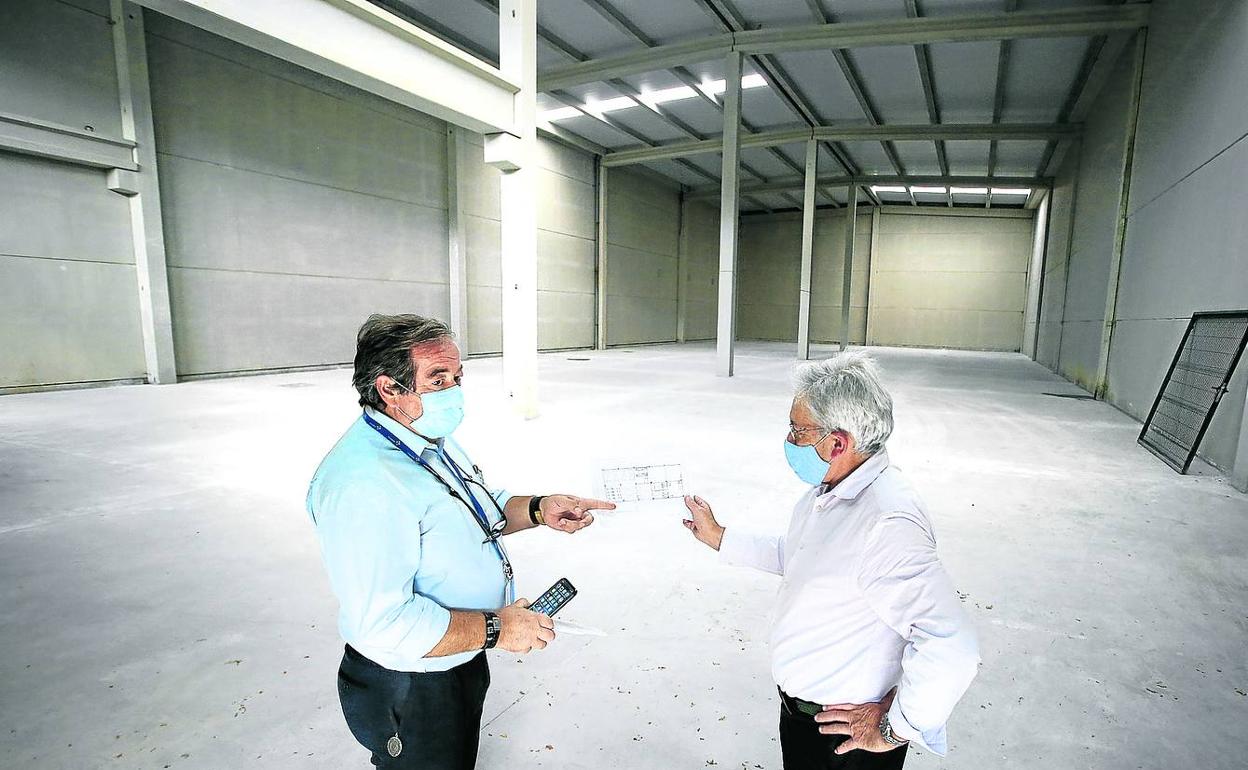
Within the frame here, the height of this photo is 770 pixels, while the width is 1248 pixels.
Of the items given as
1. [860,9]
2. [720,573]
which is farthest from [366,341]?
[860,9]

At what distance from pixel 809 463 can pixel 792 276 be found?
3088 centimetres

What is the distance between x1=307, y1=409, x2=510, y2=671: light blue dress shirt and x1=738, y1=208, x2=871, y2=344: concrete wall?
93.8 feet

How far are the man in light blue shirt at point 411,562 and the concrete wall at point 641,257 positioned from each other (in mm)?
20380

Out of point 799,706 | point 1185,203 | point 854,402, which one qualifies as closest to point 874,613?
point 799,706

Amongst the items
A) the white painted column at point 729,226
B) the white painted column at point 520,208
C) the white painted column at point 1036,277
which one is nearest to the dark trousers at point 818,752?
the white painted column at point 520,208

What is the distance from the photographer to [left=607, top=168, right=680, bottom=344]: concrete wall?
72.3 ft

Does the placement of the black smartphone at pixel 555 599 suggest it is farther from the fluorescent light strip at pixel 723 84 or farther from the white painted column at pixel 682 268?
the white painted column at pixel 682 268

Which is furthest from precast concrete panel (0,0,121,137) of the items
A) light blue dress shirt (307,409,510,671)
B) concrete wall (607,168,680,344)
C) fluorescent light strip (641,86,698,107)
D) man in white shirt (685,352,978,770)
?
concrete wall (607,168,680,344)

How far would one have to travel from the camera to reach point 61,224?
9.12m

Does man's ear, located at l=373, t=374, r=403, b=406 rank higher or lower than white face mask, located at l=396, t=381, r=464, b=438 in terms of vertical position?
higher

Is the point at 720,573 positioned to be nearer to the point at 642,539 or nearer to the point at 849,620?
the point at 642,539

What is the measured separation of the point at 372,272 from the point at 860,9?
11.2 m

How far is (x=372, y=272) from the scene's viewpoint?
13.7 meters

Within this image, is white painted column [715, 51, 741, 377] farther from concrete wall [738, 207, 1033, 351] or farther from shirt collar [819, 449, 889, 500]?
concrete wall [738, 207, 1033, 351]
